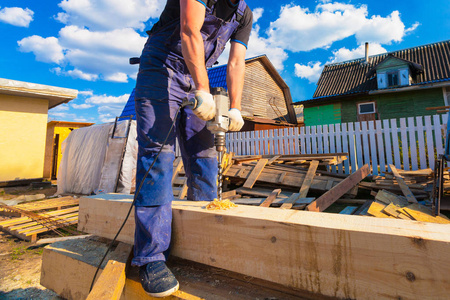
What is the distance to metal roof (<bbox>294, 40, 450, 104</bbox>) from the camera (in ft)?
46.5

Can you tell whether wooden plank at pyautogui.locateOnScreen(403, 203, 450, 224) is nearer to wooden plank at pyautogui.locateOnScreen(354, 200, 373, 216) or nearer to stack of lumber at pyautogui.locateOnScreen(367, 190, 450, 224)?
stack of lumber at pyautogui.locateOnScreen(367, 190, 450, 224)

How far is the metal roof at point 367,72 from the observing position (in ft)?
46.5

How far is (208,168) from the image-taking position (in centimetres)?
178

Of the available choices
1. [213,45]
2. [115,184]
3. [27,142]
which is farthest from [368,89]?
[27,142]

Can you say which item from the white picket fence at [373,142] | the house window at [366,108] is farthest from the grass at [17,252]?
the house window at [366,108]

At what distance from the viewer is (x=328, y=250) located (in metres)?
0.93

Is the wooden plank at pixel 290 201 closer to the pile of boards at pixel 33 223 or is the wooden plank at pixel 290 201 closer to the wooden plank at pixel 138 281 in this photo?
the wooden plank at pixel 138 281

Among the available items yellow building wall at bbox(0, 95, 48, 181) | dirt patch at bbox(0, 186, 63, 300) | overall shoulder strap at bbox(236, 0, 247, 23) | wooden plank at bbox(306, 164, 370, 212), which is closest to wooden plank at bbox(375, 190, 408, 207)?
wooden plank at bbox(306, 164, 370, 212)

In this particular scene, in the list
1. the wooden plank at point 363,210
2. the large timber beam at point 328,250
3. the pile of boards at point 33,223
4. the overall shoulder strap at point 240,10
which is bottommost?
the pile of boards at point 33,223

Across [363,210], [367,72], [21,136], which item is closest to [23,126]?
[21,136]

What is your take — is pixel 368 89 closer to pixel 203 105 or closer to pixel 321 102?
pixel 321 102

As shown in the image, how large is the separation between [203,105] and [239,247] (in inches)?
30.4

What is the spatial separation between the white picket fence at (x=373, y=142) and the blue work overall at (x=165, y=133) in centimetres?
603

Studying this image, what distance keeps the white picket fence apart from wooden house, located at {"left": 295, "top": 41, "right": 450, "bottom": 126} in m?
7.99
